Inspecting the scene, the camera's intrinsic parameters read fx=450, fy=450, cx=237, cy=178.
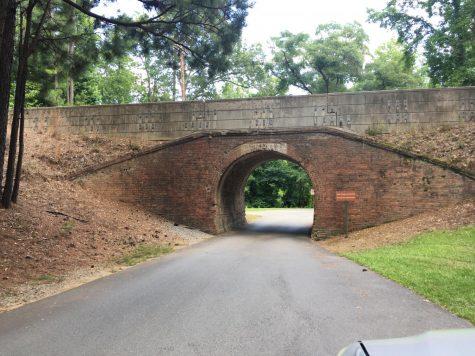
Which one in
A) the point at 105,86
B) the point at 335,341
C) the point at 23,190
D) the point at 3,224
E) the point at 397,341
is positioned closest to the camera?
the point at 397,341

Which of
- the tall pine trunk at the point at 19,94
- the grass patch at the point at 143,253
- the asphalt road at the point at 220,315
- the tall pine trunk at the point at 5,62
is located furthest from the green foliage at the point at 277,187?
the asphalt road at the point at 220,315

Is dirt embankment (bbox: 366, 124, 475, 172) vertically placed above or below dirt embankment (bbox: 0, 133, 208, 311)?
above

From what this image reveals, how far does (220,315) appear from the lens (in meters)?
6.20

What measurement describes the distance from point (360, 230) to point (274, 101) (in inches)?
254

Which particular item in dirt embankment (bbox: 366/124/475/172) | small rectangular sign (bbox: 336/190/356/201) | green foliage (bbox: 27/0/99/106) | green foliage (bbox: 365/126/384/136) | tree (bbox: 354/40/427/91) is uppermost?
tree (bbox: 354/40/427/91)

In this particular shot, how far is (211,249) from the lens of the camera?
14.1m

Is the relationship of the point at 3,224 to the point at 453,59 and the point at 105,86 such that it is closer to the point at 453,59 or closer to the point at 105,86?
the point at 453,59

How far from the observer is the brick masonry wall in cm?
1794

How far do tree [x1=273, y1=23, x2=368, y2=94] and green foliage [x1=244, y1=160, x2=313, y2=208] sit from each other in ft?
41.6

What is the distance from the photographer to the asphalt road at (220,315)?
4.96m

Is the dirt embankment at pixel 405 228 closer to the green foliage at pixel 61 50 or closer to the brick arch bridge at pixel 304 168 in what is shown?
the brick arch bridge at pixel 304 168

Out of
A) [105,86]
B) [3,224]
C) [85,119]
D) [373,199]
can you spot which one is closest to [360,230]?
[373,199]

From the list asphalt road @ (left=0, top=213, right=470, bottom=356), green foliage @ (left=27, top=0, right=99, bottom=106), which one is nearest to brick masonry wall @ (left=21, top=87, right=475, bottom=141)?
green foliage @ (left=27, top=0, right=99, bottom=106)

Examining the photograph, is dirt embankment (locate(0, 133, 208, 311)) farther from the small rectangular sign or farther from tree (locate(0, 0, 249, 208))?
Result: the small rectangular sign
